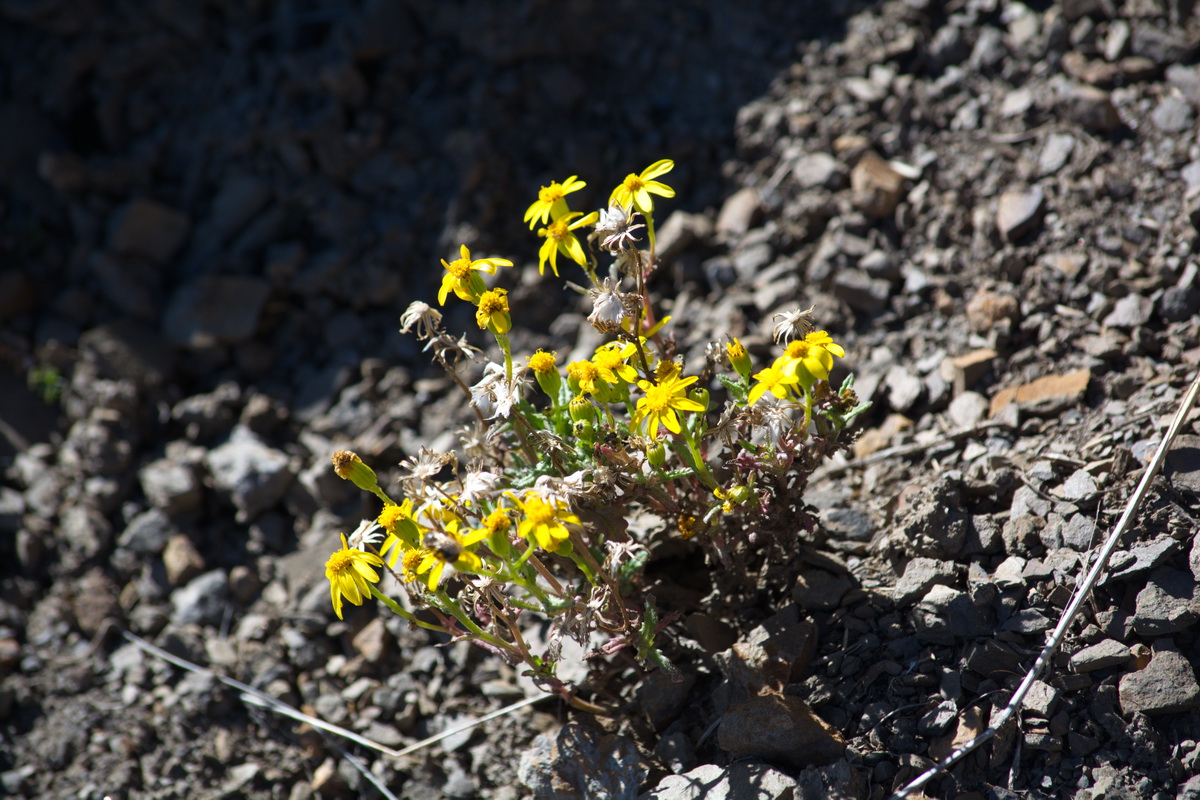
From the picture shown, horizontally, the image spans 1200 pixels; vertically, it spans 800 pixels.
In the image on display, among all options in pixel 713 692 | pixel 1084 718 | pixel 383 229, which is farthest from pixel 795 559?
pixel 383 229

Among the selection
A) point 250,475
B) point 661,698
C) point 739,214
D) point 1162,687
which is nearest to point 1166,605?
point 1162,687

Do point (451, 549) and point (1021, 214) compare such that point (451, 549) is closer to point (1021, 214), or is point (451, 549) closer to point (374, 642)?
point (374, 642)

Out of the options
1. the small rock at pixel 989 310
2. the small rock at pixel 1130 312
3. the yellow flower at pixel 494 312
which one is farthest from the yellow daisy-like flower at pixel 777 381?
the small rock at pixel 1130 312

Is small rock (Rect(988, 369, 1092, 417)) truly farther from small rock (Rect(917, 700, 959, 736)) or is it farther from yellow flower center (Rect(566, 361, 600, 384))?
yellow flower center (Rect(566, 361, 600, 384))

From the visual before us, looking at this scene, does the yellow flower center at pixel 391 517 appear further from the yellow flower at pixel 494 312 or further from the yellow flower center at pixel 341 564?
the yellow flower at pixel 494 312

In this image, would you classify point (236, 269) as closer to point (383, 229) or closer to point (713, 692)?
point (383, 229)
